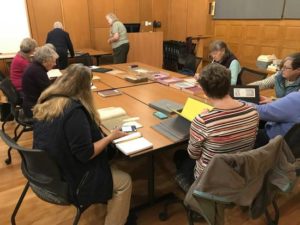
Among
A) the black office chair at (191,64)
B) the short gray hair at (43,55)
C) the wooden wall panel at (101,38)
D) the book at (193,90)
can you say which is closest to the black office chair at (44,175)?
the short gray hair at (43,55)

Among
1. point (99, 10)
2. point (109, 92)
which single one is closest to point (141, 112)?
point (109, 92)

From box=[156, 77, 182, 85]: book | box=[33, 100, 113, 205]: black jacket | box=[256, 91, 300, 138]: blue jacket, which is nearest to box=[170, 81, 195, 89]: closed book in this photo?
box=[156, 77, 182, 85]: book

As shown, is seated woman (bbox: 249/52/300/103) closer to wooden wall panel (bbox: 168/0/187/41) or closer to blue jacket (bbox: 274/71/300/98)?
blue jacket (bbox: 274/71/300/98)

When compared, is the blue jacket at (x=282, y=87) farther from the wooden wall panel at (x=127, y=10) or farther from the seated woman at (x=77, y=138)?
the wooden wall panel at (x=127, y=10)

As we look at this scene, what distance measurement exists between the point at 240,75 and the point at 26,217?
8.22 feet

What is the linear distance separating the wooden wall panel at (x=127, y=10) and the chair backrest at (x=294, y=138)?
6.18m

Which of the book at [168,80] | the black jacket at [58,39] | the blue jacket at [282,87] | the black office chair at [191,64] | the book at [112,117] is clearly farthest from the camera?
the black jacket at [58,39]

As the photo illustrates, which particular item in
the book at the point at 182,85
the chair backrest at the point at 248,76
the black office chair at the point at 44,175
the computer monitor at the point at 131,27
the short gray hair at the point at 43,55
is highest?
the computer monitor at the point at 131,27

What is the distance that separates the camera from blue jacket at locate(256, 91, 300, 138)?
1.60 metres

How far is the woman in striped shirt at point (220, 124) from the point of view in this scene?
50.3 inches

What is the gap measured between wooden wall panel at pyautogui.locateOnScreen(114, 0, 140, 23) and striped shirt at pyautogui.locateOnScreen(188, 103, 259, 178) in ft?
20.2

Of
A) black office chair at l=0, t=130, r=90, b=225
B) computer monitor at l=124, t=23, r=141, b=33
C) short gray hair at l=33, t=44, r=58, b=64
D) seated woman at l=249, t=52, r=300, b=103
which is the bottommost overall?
black office chair at l=0, t=130, r=90, b=225

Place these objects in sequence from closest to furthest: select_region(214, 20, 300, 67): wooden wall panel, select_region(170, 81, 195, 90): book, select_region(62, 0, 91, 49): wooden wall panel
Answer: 1. select_region(170, 81, 195, 90): book
2. select_region(214, 20, 300, 67): wooden wall panel
3. select_region(62, 0, 91, 49): wooden wall panel

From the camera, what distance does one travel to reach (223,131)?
4.17ft
